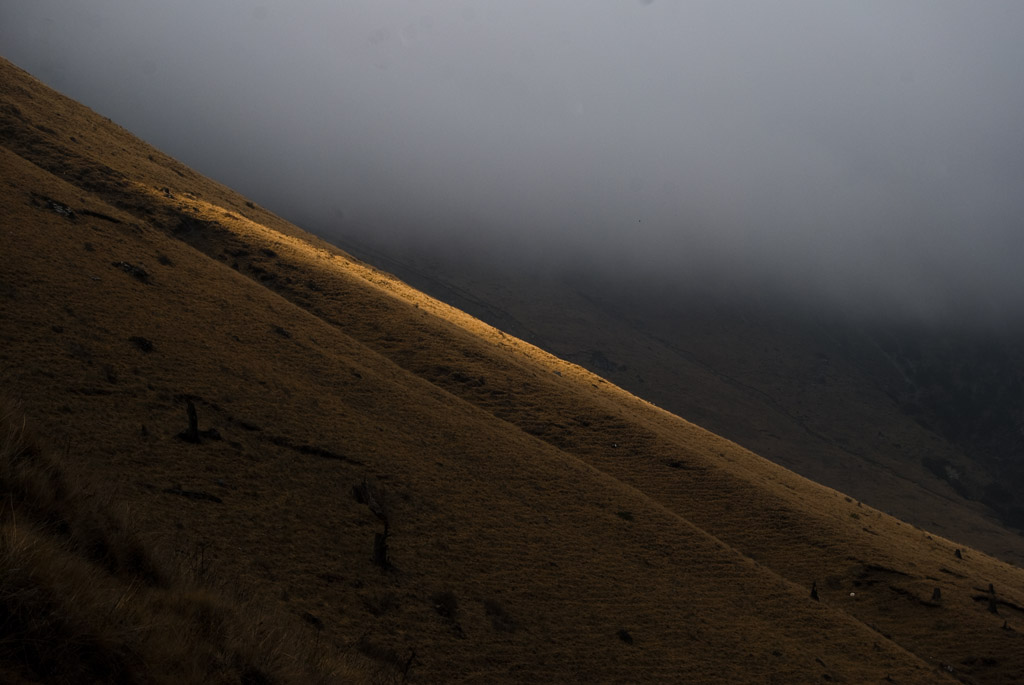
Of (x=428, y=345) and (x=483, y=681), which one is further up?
(x=428, y=345)

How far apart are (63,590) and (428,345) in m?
36.3

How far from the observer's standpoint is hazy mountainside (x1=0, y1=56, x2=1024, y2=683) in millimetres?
18203

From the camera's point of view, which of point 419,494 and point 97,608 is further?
point 419,494

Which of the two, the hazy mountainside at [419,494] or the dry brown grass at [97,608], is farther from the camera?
the hazy mountainside at [419,494]

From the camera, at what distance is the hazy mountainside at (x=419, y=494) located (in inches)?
717

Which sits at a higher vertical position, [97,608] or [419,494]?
[97,608]

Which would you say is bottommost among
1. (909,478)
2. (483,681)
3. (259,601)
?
(483,681)

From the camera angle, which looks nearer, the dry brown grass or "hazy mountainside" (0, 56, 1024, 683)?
the dry brown grass

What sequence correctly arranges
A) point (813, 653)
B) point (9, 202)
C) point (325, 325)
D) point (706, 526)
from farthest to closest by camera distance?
point (325, 325), point (706, 526), point (9, 202), point (813, 653)

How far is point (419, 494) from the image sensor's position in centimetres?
2492

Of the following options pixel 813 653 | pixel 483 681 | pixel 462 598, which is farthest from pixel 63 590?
pixel 813 653

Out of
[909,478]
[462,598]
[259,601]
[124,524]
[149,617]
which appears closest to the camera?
[149,617]

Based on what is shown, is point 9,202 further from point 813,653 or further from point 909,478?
point 909,478

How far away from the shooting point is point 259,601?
13523 millimetres
